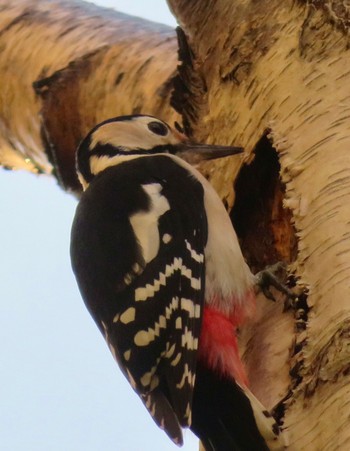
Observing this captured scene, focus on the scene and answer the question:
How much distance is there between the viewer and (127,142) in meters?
2.54

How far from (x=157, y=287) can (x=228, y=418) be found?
0.31 metres

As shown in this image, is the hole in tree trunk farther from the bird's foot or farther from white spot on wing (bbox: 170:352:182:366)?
white spot on wing (bbox: 170:352:182:366)

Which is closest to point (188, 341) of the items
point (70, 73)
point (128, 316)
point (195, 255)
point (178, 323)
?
point (178, 323)

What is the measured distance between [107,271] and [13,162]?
1514mm

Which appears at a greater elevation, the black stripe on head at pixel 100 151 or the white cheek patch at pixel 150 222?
the white cheek patch at pixel 150 222

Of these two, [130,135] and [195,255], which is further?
[130,135]

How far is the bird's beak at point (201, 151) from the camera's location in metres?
2.22

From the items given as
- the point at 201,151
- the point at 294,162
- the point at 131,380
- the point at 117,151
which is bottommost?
the point at 131,380

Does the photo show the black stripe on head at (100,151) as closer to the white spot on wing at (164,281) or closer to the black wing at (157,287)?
the black wing at (157,287)

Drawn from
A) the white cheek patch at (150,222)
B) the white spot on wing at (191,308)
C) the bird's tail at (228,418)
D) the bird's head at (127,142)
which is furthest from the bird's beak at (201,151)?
the bird's tail at (228,418)

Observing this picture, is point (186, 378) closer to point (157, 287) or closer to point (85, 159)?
point (157, 287)

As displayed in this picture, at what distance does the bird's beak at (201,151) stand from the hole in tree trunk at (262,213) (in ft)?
0.18

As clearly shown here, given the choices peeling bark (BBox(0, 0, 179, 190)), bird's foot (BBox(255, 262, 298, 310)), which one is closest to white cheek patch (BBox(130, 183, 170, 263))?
bird's foot (BBox(255, 262, 298, 310))

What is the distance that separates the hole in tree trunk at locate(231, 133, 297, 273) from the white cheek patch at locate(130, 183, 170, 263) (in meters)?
0.21
